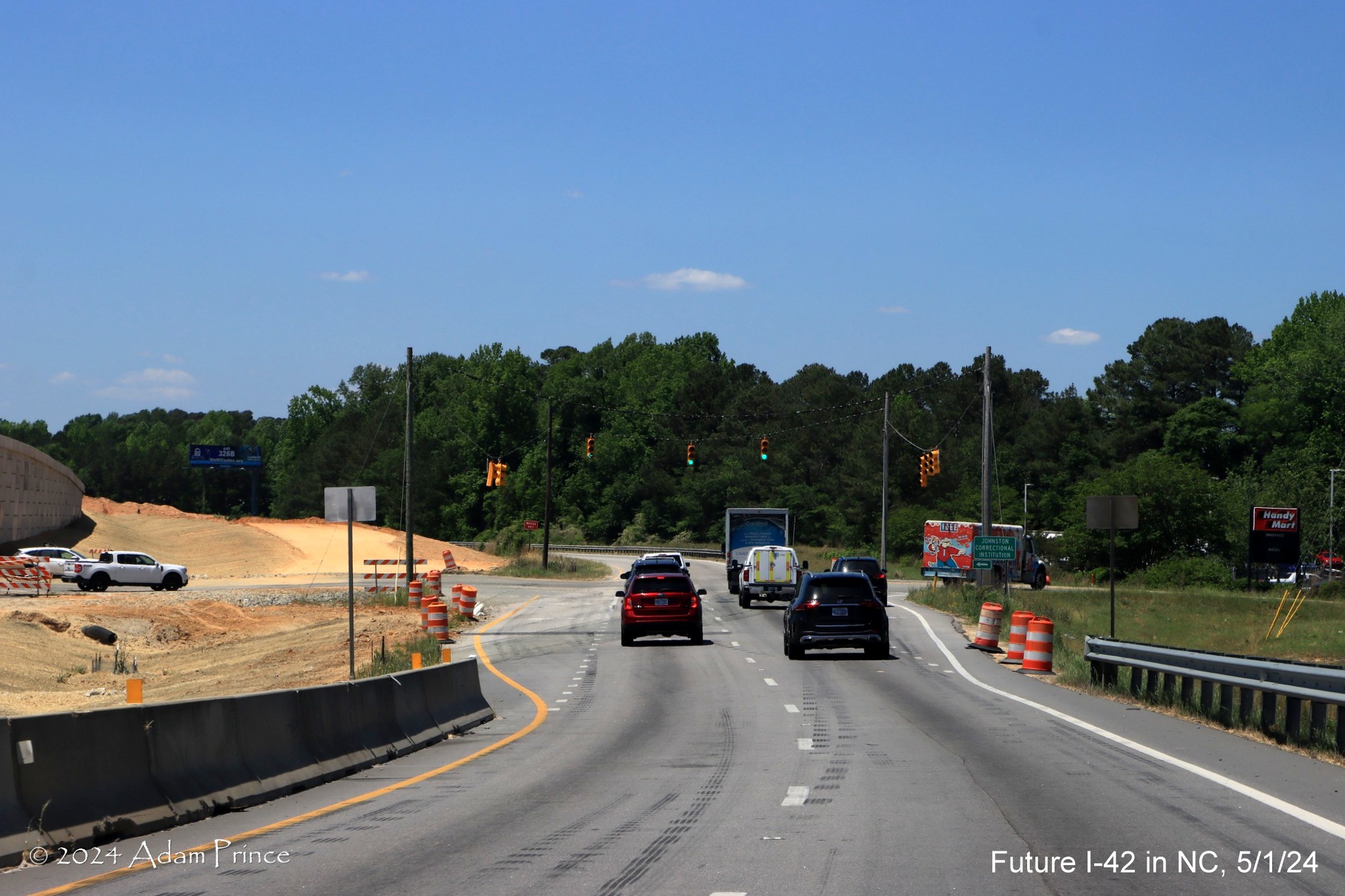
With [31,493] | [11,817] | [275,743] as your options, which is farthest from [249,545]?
[11,817]

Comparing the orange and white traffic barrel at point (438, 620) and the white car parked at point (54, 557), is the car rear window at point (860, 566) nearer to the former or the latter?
the orange and white traffic barrel at point (438, 620)

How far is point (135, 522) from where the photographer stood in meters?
83.8

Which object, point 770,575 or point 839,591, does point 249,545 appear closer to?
point 770,575

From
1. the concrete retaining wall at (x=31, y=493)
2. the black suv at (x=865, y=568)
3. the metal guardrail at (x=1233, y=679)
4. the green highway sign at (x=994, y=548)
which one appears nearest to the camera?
the metal guardrail at (x=1233, y=679)

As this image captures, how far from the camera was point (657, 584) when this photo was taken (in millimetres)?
30781

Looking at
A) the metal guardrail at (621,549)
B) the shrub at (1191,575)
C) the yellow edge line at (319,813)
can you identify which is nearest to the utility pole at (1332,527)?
the shrub at (1191,575)

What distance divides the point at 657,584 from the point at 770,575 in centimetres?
1479

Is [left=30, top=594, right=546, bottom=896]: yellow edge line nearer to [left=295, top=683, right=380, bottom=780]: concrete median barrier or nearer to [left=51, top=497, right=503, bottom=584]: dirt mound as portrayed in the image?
[left=295, top=683, right=380, bottom=780]: concrete median barrier

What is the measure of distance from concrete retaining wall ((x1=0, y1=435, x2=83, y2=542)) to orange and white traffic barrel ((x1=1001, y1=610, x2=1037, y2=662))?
175 feet

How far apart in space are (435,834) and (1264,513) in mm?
58668

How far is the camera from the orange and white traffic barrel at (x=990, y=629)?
1150 inches

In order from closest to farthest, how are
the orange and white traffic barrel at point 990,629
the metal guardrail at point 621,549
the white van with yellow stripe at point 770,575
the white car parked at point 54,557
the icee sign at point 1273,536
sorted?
the orange and white traffic barrel at point 990,629 < the white van with yellow stripe at point 770,575 < the white car parked at point 54,557 < the icee sign at point 1273,536 < the metal guardrail at point 621,549

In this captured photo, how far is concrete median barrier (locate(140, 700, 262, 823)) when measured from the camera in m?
9.53

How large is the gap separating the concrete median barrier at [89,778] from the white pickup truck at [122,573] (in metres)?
49.0
